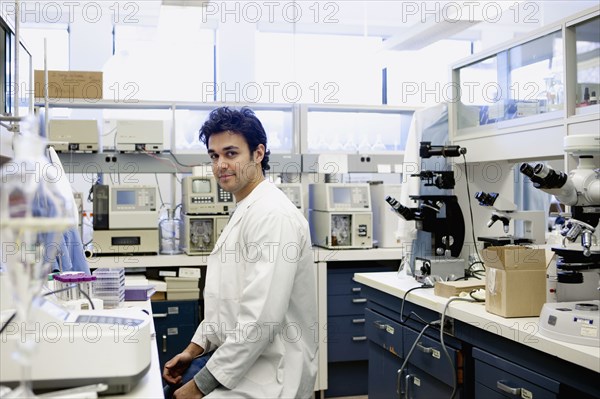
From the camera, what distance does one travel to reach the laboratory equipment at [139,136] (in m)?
3.78

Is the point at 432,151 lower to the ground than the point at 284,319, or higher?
higher

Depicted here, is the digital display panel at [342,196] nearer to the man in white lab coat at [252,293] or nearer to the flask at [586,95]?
the flask at [586,95]

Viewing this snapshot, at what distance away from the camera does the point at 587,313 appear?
5.61 feet

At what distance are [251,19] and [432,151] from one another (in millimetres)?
3830

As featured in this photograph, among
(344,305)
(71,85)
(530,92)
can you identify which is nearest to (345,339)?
(344,305)

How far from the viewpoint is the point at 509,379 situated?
194 cm

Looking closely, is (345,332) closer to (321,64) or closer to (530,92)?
(530,92)

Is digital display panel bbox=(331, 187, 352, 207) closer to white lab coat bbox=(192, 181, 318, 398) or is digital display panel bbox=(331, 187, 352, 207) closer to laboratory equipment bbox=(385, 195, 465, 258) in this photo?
laboratory equipment bbox=(385, 195, 465, 258)

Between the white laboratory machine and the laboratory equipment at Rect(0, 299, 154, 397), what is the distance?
2.62 m

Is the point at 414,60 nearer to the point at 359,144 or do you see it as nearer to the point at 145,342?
the point at 359,144

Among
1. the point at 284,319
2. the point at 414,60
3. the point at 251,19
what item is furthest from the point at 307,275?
the point at 414,60

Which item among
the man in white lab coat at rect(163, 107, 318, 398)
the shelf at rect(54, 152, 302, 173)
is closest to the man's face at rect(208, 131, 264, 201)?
the man in white lab coat at rect(163, 107, 318, 398)

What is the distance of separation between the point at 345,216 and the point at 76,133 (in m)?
1.76

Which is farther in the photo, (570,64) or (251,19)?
(251,19)
